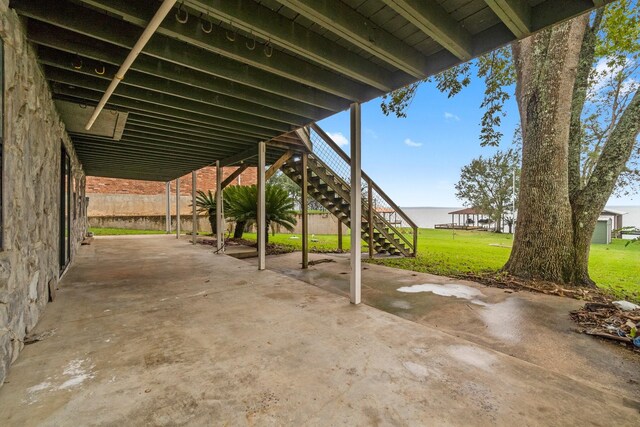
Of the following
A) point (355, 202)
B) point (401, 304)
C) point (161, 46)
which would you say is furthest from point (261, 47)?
point (401, 304)

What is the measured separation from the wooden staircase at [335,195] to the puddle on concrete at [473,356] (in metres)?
4.52

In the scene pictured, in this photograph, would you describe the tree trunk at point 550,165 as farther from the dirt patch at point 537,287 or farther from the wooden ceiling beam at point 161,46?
the wooden ceiling beam at point 161,46

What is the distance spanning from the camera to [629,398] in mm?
1748

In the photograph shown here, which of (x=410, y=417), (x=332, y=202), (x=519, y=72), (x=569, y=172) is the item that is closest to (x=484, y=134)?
(x=519, y=72)

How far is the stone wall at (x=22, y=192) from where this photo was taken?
6.28 feet

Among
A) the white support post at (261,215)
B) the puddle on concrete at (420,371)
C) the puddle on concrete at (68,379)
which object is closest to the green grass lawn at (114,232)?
the white support post at (261,215)

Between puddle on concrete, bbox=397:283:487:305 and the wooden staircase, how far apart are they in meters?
2.64

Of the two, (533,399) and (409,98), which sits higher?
(409,98)

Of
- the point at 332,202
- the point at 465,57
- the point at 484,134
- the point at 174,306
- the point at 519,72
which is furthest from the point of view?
the point at 332,202

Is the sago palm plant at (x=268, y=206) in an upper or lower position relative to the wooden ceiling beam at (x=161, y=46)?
lower

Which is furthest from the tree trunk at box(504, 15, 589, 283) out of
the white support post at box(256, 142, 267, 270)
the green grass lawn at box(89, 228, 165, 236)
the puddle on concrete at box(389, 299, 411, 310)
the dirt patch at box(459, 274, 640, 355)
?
the green grass lawn at box(89, 228, 165, 236)

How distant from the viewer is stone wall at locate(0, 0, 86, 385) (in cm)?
191

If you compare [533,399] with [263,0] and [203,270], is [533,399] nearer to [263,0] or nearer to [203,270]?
[263,0]

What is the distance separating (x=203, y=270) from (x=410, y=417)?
15.4 feet
